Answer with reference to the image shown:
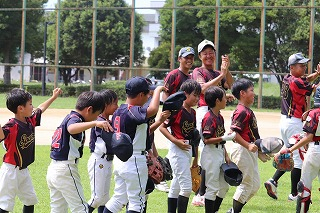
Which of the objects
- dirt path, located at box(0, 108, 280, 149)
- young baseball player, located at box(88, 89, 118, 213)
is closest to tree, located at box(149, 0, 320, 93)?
dirt path, located at box(0, 108, 280, 149)

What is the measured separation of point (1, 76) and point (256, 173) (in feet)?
123

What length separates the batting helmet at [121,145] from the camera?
18.7 feet

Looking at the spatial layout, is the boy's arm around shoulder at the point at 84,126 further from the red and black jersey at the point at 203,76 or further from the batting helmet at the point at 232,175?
the red and black jersey at the point at 203,76

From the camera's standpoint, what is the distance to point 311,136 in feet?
24.1

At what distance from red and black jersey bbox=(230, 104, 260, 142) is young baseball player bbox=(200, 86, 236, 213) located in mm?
134

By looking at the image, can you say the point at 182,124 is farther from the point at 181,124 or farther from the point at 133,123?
the point at 133,123

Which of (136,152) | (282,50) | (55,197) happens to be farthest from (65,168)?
(282,50)

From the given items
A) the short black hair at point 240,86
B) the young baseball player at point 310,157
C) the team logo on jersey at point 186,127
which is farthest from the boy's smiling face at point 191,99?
the young baseball player at point 310,157

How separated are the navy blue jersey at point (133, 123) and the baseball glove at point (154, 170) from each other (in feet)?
2.25

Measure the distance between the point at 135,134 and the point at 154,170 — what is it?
2.65ft

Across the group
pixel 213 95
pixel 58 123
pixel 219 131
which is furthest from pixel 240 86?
pixel 58 123

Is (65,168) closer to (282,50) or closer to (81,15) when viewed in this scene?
(282,50)

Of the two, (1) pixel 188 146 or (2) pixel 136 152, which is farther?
(1) pixel 188 146

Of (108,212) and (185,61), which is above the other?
(185,61)
